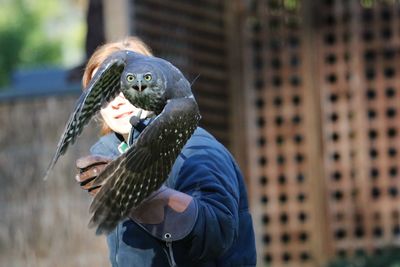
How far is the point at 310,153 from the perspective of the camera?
9539 millimetres

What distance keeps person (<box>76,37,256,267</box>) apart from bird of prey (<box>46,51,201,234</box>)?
7 centimetres

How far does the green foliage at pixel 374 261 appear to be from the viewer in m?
8.90

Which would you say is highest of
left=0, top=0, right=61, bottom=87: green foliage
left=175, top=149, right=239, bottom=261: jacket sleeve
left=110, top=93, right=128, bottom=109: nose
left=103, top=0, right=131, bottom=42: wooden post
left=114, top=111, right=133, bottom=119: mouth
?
left=110, top=93, right=128, bottom=109: nose

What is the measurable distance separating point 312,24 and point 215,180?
21.2 ft

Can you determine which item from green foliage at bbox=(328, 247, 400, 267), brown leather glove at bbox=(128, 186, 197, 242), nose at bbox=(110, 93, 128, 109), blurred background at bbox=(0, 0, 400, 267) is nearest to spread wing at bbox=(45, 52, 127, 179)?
nose at bbox=(110, 93, 128, 109)

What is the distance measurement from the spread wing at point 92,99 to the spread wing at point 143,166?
25 centimetres

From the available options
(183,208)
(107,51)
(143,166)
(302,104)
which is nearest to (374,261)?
(302,104)

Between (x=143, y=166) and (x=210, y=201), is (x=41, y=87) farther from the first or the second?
(x=143, y=166)

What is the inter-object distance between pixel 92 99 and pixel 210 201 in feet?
1.36

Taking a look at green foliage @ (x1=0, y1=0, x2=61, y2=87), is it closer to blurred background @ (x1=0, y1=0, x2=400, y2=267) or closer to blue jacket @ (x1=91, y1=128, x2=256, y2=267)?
blurred background @ (x1=0, y1=0, x2=400, y2=267)

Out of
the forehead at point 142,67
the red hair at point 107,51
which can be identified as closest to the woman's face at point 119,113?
the red hair at point 107,51

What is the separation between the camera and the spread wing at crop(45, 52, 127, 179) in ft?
10.3

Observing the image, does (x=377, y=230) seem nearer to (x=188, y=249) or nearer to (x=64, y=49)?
(x=188, y=249)

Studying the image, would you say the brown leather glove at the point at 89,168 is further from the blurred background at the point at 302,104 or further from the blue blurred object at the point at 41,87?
the blurred background at the point at 302,104
